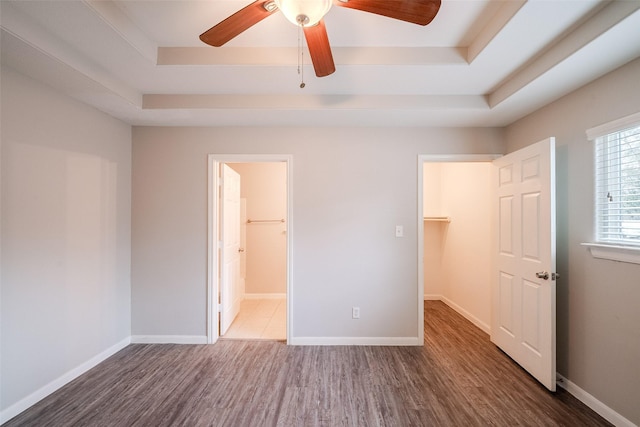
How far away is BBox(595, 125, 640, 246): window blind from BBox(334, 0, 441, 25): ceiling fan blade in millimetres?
1607

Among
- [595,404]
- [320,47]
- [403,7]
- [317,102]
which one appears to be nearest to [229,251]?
[317,102]

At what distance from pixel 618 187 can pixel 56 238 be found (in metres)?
4.07

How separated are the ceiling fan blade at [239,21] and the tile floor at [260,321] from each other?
111 inches

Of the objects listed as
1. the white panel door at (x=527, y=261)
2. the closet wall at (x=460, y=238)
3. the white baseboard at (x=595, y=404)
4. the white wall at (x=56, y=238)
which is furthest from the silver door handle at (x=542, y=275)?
the white wall at (x=56, y=238)

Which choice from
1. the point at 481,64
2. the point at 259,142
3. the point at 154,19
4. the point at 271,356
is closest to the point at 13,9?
the point at 154,19

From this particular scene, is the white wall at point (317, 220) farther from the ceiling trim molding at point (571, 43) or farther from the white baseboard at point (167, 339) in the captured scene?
the ceiling trim molding at point (571, 43)

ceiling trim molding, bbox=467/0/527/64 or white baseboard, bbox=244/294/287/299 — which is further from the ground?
ceiling trim molding, bbox=467/0/527/64

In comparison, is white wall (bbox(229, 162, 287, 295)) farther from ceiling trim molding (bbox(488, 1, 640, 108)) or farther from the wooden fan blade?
ceiling trim molding (bbox(488, 1, 640, 108))

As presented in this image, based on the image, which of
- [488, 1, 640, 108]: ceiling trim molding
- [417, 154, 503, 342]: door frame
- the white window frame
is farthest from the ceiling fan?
[417, 154, 503, 342]: door frame

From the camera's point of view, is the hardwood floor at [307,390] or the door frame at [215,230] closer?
the hardwood floor at [307,390]

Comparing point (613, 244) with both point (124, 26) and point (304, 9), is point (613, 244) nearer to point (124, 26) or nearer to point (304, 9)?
point (304, 9)

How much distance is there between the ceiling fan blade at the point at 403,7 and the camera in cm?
116

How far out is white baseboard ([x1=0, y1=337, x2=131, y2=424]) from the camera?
186 centimetres

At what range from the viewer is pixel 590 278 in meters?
2.01
